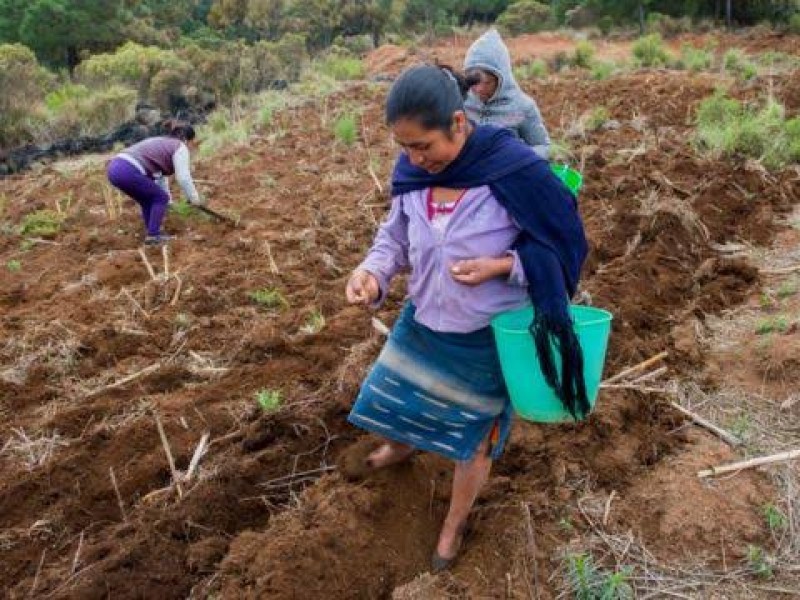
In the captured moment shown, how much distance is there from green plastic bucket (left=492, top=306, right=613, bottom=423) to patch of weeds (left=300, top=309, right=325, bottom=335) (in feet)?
7.01

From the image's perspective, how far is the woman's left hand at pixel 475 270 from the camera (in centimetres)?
204

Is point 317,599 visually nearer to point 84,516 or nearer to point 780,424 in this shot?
point 84,516

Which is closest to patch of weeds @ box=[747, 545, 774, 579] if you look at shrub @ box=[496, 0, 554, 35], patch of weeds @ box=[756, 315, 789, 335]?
patch of weeds @ box=[756, 315, 789, 335]

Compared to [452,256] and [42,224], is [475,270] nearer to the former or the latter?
[452,256]

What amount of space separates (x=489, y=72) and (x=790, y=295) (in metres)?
2.26

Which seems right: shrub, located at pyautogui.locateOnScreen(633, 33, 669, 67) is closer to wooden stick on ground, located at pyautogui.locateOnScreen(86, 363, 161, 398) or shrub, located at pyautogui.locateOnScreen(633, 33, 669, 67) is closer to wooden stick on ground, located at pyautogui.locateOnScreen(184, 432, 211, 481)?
wooden stick on ground, located at pyautogui.locateOnScreen(86, 363, 161, 398)

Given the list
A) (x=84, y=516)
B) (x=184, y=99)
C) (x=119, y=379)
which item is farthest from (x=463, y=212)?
(x=184, y=99)

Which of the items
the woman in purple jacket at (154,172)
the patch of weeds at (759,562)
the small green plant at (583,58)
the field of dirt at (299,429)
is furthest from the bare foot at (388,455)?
the small green plant at (583,58)

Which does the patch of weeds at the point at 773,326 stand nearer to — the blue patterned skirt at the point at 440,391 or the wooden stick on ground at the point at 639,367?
the wooden stick on ground at the point at 639,367

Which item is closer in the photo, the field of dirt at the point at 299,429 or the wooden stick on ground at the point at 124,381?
the field of dirt at the point at 299,429

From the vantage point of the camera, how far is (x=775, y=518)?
8.61 feet

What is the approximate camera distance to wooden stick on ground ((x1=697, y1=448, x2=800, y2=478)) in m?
2.87

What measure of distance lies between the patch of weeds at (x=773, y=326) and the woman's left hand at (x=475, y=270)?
254 centimetres

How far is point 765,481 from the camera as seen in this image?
286cm
